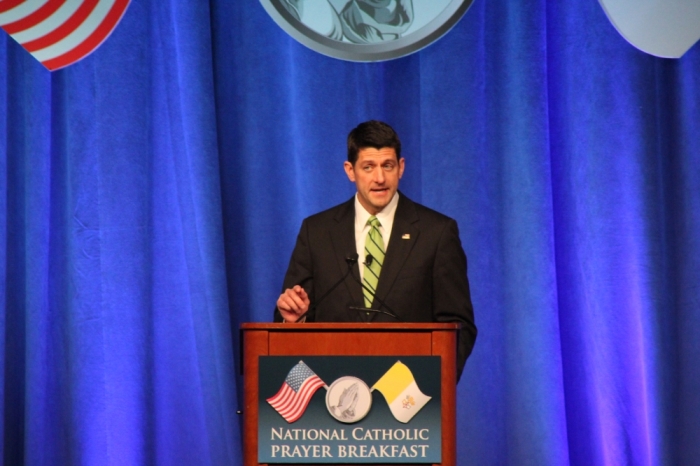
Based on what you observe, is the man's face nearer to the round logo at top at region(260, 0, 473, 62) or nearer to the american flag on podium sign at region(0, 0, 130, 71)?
the round logo at top at region(260, 0, 473, 62)

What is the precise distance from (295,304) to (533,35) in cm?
203

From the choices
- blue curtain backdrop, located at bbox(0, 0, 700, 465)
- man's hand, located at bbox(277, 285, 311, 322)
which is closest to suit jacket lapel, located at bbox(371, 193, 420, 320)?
man's hand, located at bbox(277, 285, 311, 322)

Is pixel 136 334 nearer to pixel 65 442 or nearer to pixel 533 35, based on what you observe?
pixel 65 442

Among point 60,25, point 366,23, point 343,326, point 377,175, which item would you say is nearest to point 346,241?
point 377,175

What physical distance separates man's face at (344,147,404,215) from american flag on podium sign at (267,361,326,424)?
3.25 ft

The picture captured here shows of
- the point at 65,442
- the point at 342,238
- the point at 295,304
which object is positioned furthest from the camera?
the point at 65,442

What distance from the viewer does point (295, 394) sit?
78.2 inches

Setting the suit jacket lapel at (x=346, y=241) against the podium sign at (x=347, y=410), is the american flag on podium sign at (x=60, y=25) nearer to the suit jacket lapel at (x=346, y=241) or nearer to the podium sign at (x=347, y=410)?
the suit jacket lapel at (x=346, y=241)

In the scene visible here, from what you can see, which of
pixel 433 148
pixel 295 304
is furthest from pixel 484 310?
pixel 295 304

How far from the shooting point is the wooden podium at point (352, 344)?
2.03 meters

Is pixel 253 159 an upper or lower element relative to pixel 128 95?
lower

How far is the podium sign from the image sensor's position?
6.52 ft

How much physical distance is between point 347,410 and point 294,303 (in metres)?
0.36

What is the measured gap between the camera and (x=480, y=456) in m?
3.68
